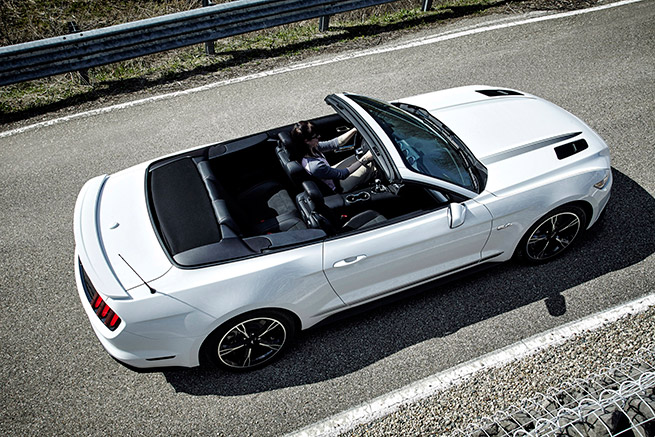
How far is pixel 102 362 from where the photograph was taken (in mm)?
Answer: 4145

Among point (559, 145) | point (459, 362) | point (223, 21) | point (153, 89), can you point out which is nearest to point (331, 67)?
point (223, 21)

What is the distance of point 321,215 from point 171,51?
6126mm

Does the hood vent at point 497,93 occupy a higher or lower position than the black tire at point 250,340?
higher

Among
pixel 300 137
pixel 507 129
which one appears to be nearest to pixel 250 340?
pixel 300 137

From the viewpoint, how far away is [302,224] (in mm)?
4066

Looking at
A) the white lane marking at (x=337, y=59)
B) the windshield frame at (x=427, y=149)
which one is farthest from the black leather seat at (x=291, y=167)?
the white lane marking at (x=337, y=59)

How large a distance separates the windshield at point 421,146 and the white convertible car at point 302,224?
0.02 meters

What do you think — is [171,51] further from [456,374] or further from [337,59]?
[456,374]

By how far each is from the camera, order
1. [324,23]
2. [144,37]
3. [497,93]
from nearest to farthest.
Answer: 1. [497,93]
2. [144,37]
3. [324,23]

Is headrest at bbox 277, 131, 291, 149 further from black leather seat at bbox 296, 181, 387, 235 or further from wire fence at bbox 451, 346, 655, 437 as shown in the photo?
wire fence at bbox 451, 346, 655, 437

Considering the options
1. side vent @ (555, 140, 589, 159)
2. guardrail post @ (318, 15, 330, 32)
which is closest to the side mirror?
side vent @ (555, 140, 589, 159)

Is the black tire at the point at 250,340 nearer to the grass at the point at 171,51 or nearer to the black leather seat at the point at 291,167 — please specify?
A: the black leather seat at the point at 291,167

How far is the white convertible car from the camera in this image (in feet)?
11.5

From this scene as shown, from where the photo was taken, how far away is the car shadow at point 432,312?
4.00 metres
